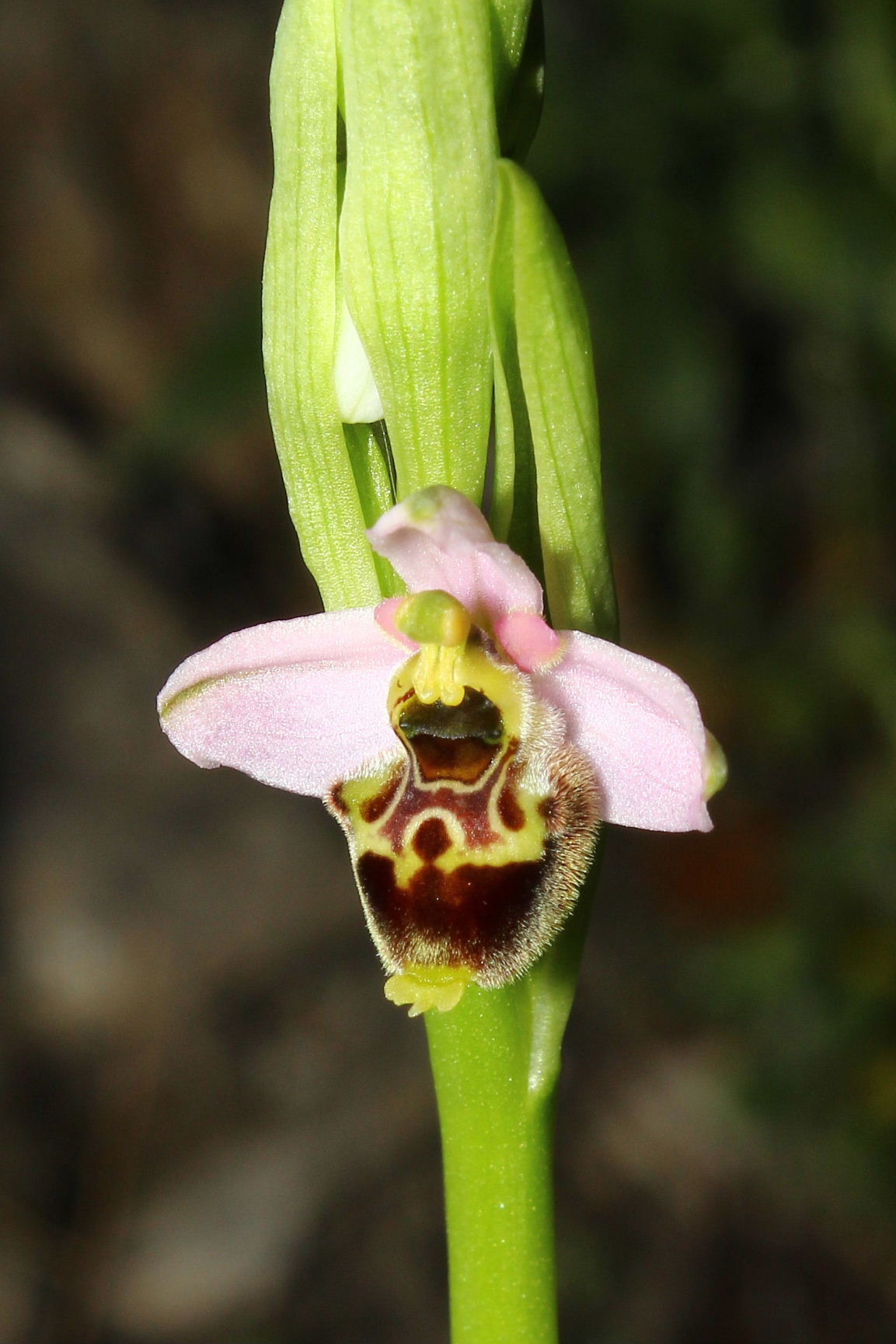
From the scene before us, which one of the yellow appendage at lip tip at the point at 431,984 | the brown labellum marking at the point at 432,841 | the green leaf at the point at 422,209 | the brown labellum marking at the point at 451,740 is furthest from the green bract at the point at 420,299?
the yellow appendage at lip tip at the point at 431,984

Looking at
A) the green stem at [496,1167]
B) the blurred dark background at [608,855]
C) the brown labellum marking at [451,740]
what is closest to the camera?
the brown labellum marking at [451,740]

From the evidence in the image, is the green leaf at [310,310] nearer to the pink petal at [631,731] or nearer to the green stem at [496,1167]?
the pink petal at [631,731]

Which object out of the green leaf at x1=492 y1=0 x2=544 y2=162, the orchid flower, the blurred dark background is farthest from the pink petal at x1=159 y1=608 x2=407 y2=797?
the blurred dark background

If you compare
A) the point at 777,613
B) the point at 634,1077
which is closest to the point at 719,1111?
the point at 634,1077

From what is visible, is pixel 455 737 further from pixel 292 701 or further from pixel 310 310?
pixel 310 310

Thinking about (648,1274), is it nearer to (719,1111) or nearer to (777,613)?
(719,1111)

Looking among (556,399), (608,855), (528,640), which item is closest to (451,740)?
(528,640)
